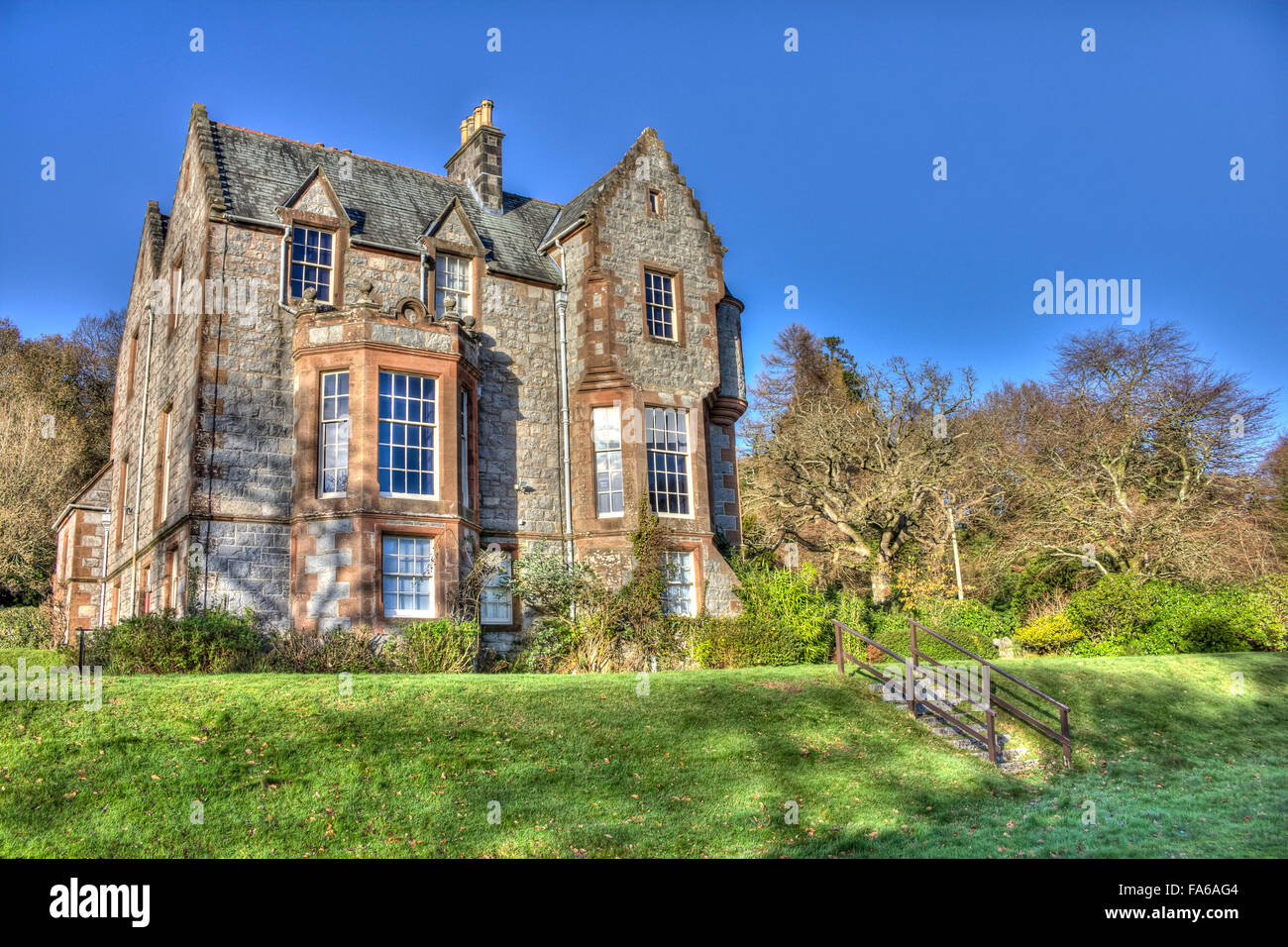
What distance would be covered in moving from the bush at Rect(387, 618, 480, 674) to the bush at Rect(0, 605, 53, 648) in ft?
43.5

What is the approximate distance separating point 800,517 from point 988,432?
11155 mm

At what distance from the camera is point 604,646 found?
19.4 metres

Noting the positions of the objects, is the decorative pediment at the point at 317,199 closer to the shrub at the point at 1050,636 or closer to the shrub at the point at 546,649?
the shrub at the point at 546,649

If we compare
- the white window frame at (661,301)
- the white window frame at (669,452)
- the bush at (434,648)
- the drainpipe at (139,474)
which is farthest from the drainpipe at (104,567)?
the white window frame at (661,301)

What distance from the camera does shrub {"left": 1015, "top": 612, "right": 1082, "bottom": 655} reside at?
23.7 metres

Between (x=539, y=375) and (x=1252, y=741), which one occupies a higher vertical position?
(x=539, y=375)

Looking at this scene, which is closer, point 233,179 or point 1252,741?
point 1252,741

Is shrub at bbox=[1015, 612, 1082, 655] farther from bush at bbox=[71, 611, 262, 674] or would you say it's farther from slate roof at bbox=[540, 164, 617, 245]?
bush at bbox=[71, 611, 262, 674]

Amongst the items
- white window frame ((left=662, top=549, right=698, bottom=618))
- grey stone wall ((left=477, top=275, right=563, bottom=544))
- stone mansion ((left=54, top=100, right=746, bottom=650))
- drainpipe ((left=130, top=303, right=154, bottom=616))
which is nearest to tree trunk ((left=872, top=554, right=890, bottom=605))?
stone mansion ((left=54, top=100, right=746, bottom=650))

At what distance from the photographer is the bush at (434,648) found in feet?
55.5

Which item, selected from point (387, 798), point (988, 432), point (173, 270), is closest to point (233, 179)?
point (173, 270)

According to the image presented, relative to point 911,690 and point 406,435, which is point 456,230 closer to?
point 406,435
